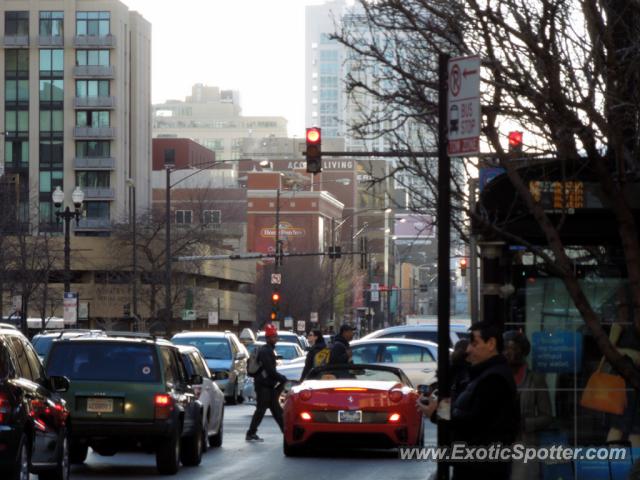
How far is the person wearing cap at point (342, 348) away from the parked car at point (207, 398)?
2.10 metres

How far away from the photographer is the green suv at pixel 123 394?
18.2 meters

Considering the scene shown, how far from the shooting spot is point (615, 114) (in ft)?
42.3

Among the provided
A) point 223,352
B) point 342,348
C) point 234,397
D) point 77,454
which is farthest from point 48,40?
point 77,454

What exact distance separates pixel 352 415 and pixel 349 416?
42mm

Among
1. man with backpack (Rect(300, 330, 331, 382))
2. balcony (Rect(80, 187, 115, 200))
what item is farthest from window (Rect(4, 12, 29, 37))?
man with backpack (Rect(300, 330, 331, 382))

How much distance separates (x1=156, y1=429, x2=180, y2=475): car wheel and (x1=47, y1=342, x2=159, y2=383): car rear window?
30.0 inches

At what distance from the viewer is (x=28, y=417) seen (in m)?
13.9

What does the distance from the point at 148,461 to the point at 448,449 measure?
1084 centimetres

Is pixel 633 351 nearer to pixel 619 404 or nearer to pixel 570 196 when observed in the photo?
pixel 619 404

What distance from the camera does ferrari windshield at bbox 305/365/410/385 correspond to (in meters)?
A: 20.9

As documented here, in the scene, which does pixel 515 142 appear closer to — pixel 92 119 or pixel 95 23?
pixel 92 119

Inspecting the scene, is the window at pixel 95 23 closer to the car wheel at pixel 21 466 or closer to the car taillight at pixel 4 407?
the car wheel at pixel 21 466

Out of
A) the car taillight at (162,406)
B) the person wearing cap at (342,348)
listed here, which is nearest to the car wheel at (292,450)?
the car taillight at (162,406)

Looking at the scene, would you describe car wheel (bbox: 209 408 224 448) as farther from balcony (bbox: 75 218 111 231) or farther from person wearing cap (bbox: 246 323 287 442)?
balcony (bbox: 75 218 111 231)
